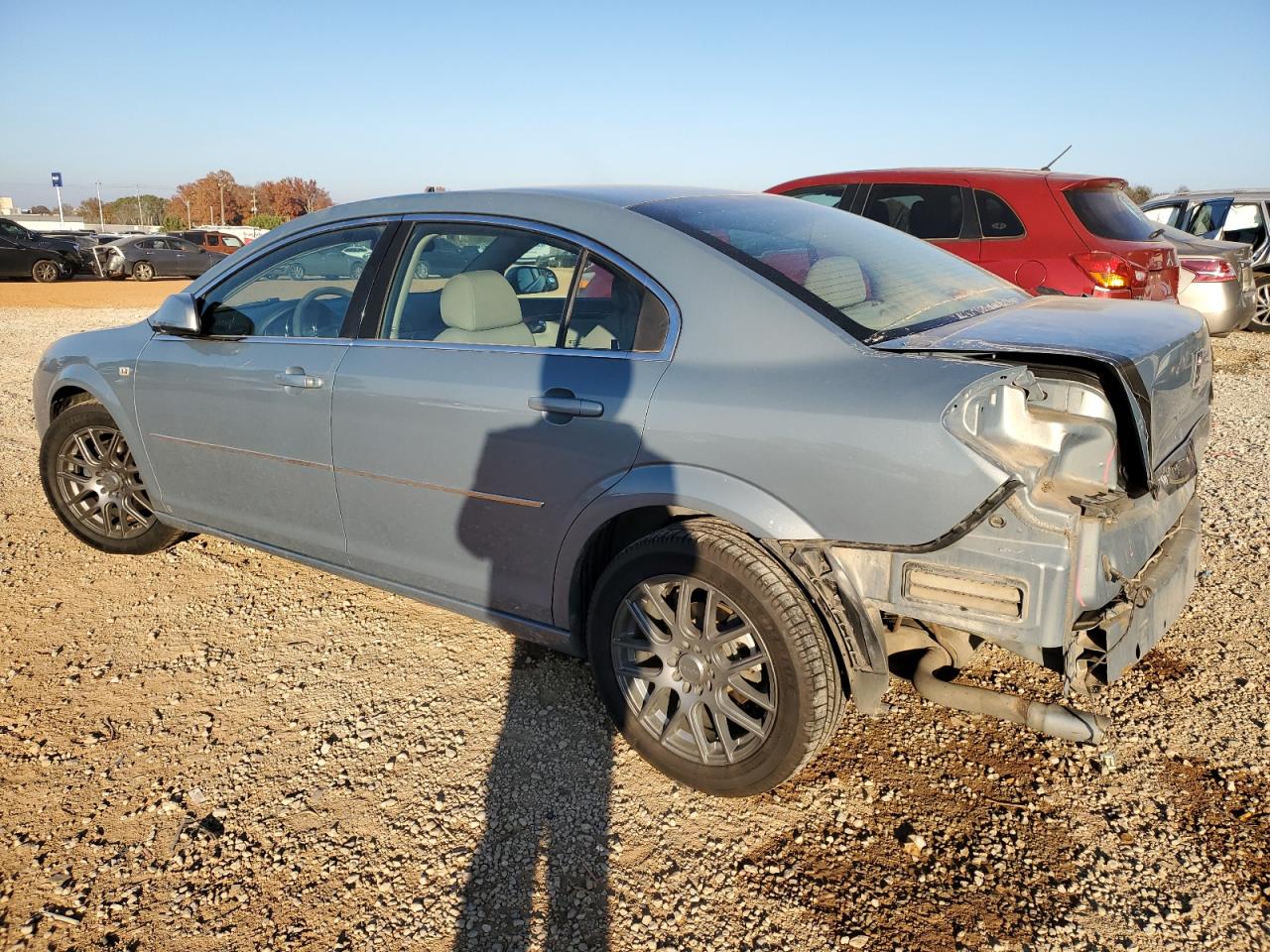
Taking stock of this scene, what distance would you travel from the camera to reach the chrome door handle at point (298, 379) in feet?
10.8

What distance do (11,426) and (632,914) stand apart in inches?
278

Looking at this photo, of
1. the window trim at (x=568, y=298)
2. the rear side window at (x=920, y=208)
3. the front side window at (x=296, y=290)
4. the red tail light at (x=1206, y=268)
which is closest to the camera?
the window trim at (x=568, y=298)

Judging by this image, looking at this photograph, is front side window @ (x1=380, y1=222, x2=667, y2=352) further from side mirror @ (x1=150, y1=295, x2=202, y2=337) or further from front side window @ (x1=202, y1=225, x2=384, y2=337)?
side mirror @ (x1=150, y1=295, x2=202, y2=337)

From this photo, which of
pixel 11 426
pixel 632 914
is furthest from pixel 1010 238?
pixel 11 426

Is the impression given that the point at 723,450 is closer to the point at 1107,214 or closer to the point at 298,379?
the point at 298,379

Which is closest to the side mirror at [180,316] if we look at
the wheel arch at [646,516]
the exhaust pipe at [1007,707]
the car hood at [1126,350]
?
the wheel arch at [646,516]

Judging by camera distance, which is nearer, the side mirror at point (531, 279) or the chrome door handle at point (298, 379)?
the side mirror at point (531, 279)

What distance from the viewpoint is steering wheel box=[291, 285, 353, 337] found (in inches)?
137

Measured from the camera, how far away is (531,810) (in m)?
2.60

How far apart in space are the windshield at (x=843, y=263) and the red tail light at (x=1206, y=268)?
7689 mm

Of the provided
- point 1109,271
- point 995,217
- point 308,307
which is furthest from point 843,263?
point 995,217

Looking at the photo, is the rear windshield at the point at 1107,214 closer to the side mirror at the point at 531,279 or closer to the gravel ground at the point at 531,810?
the gravel ground at the point at 531,810

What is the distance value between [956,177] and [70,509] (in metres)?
6.64

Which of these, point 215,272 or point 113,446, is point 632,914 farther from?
point 113,446
